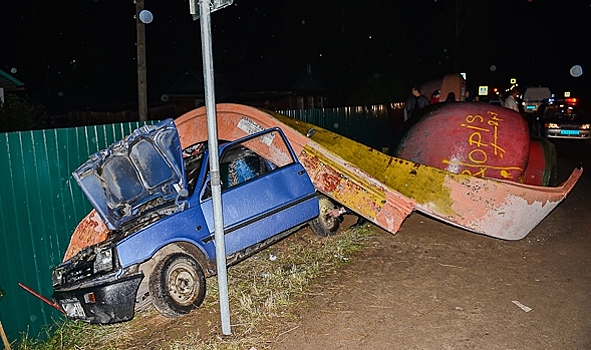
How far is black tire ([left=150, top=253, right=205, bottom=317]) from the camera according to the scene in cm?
532

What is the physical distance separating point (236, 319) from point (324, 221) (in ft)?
9.38

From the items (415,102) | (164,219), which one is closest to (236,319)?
(164,219)

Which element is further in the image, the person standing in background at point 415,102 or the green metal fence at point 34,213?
the person standing in background at point 415,102

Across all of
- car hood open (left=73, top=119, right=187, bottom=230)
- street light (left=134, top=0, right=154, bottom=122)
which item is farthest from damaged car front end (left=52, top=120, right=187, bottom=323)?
street light (left=134, top=0, right=154, bottom=122)

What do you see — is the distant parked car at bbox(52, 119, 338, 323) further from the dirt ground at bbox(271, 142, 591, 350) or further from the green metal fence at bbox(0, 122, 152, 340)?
the dirt ground at bbox(271, 142, 591, 350)

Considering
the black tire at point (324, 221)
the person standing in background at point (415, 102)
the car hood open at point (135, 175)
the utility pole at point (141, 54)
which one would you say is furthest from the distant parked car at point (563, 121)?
the car hood open at point (135, 175)

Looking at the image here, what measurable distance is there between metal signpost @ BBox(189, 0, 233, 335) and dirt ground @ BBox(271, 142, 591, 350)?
2.28 feet

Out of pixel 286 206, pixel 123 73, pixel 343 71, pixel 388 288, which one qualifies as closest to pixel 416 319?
pixel 388 288

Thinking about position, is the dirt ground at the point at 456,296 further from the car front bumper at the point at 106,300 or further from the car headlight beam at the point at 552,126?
the car headlight beam at the point at 552,126

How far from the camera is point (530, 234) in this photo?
7914 millimetres

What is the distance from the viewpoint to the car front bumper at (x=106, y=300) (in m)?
5.04

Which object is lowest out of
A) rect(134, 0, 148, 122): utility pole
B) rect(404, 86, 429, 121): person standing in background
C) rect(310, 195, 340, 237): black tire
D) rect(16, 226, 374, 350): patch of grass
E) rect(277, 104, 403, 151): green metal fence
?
rect(16, 226, 374, 350): patch of grass

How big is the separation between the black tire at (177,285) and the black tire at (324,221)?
251 centimetres

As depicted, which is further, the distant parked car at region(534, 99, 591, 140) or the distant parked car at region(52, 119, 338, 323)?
the distant parked car at region(534, 99, 591, 140)
